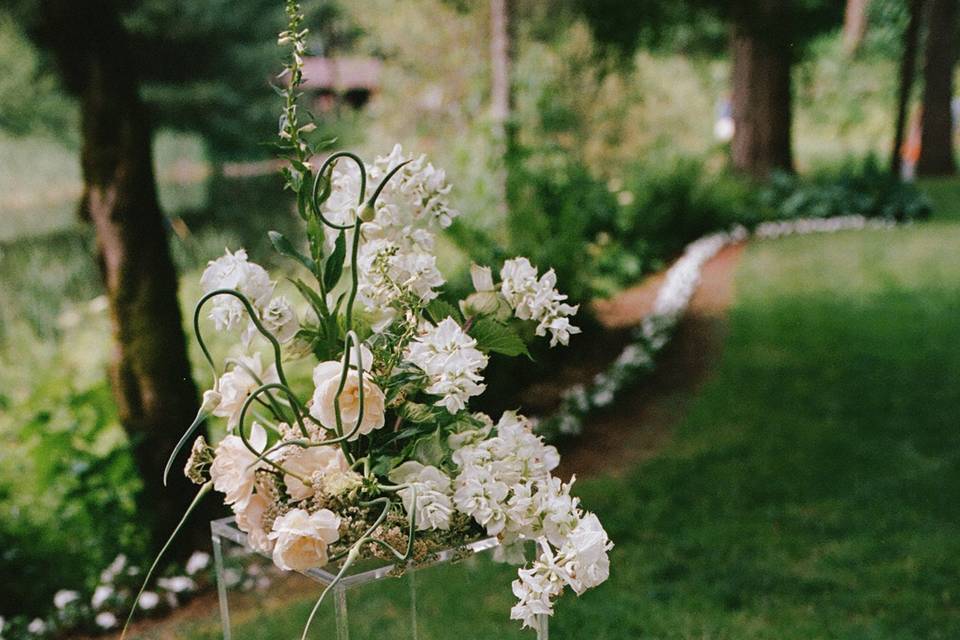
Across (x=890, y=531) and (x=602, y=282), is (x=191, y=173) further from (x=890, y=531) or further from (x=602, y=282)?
(x=890, y=531)

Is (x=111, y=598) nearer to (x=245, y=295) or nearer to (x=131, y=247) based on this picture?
(x=131, y=247)

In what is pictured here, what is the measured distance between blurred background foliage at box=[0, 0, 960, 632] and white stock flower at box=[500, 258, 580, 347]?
2502 millimetres

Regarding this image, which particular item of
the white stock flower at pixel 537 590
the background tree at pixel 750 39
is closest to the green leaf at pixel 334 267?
the white stock flower at pixel 537 590

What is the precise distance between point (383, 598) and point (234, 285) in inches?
22.5

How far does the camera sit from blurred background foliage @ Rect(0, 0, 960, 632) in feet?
13.4

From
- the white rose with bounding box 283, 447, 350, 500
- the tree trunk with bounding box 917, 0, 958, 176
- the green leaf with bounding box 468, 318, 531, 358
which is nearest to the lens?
the white rose with bounding box 283, 447, 350, 500

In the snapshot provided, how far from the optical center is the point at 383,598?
64.5 inches

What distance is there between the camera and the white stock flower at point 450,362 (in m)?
1.46

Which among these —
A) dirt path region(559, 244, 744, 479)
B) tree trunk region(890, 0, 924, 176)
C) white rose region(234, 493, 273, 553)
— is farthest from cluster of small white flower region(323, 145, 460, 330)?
tree trunk region(890, 0, 924, 176)

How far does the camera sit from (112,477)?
3900 millimetres

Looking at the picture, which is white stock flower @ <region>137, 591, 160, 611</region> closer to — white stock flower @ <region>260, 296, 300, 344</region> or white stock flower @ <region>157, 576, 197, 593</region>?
white stock flower @ <region>157, 576, 197, 593</region>

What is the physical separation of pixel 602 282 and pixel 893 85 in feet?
64.7

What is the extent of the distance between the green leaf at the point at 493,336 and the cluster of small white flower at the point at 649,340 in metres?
3.44

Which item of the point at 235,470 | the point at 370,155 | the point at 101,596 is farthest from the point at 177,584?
the point at 370,155
